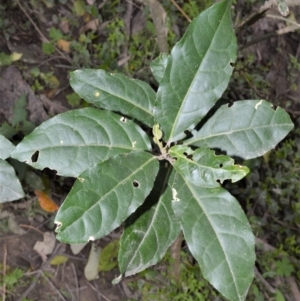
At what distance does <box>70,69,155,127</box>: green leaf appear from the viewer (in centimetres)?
156

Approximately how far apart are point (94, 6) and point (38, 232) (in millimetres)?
1813

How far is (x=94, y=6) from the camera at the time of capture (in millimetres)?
3367

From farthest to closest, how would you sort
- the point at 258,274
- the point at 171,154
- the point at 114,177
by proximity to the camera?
the point at 258,274
the point at 171,154
the point at 114,177

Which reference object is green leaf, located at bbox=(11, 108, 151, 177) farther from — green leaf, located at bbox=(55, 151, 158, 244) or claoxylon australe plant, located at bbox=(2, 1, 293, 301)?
green leaf, located at bbox=(55, 151, 158, 244)

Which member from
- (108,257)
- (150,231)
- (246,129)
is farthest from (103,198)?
(108,257)

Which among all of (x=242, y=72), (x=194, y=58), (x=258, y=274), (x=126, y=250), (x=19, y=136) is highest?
(x=194, y=58)

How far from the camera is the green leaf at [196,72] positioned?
1339mm

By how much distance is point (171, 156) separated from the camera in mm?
1433

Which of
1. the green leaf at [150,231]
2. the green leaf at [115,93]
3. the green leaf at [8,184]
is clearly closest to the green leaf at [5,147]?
the green leaf at [8,184]

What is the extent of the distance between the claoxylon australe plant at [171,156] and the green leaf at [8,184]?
6.5 inches

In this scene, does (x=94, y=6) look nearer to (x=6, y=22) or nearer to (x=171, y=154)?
(x=6, y=22)

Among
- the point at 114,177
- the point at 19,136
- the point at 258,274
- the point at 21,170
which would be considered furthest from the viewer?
the point at 258,274

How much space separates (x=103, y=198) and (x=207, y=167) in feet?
1.07

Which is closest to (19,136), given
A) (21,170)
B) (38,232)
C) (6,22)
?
(21,170)
